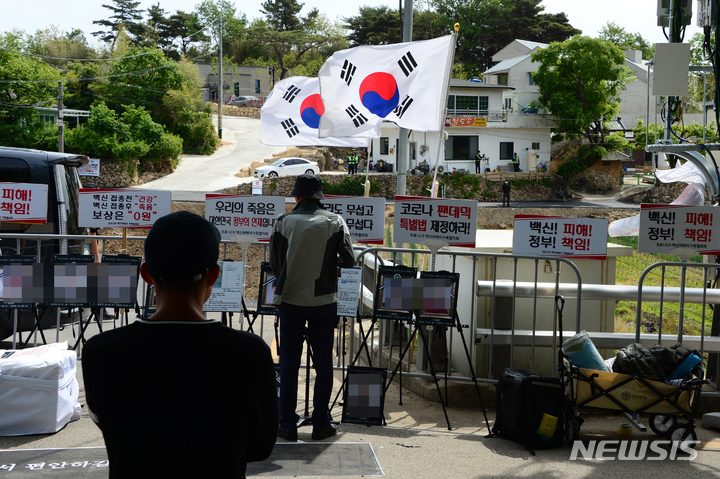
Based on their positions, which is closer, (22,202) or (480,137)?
(22,202)

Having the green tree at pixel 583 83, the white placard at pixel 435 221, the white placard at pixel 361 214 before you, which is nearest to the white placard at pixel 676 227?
the white placard at pixel 435 221

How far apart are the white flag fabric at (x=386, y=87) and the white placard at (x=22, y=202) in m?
3.37

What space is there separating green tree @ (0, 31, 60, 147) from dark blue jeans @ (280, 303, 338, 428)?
34.9m

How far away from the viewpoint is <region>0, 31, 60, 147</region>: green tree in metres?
34.6

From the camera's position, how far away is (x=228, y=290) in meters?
5.67

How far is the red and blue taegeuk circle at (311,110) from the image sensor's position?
10234mm

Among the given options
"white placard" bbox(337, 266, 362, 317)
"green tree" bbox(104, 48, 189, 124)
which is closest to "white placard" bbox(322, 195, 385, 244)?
"white placard" bbox(337, 266, 362, 317)

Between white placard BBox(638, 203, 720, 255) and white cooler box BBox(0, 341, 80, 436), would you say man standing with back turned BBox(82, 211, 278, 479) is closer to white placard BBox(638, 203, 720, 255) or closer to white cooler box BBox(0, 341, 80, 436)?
white cooler box BBox(0, 341, 80, 436)

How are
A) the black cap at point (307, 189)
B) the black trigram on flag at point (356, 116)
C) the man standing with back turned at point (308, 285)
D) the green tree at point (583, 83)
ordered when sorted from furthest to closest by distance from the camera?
the green tree at point (583, 83) < the black trigram on flag at point (356, 116) < the black cap at point (307, 189) < the man standing with back turned at point (308, 285)

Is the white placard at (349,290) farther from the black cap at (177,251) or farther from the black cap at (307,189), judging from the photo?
the black cap at (177,251)

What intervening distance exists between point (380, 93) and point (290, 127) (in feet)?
8.93

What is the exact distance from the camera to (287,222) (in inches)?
186

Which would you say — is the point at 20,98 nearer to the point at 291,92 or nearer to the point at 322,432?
the point at 291,92

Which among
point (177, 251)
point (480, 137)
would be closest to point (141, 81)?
point (480, 137)
